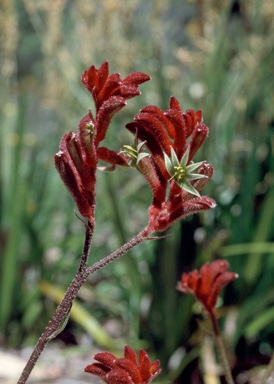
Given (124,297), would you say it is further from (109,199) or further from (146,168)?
(146,168)

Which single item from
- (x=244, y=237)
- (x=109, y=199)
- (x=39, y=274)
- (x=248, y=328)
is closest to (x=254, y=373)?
(x=248, y=328)

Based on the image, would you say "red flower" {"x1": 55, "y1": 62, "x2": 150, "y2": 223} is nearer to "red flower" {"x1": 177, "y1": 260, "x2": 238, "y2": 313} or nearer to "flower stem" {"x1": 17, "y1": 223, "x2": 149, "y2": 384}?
"flower stem" {"x1": 17, "y1": 223, "x2": 149, "y2": 384}

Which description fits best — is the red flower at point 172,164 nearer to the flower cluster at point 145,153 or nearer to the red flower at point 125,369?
the flower cluster at point 145,153

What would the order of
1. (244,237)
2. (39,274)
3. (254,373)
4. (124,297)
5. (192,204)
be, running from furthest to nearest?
(39,274)
(124,297)
(244,237)
(254,373)
(192,204)

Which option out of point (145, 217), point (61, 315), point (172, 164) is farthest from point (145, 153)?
point (145, 217)

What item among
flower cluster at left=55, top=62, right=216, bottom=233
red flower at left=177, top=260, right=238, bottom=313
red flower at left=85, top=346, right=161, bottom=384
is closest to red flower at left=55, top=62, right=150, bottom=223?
flower cluster at left=55, top=62, right=216, bottom=233

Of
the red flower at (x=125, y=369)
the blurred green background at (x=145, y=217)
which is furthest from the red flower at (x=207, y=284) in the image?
the blurred green background at (x=145, y=217)
